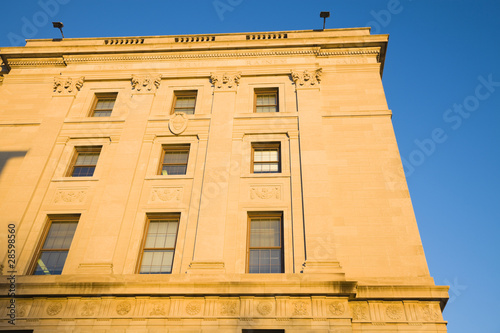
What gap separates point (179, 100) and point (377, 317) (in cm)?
1388

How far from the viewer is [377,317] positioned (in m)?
13.1

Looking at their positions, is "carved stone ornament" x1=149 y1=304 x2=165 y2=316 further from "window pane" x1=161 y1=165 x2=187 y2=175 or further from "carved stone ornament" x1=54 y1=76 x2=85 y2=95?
"carved stone ornament" x1=54 y1=76 x2=85 y2=95

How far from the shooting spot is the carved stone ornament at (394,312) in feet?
42.7

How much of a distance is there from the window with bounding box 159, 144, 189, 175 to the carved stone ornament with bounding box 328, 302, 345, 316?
27.8ft

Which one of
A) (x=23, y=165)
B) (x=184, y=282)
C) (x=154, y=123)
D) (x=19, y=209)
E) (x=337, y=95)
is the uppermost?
(x=337, y=95)

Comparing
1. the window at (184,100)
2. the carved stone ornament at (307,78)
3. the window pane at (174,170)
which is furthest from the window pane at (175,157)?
the carved stone ornament at (307,78)

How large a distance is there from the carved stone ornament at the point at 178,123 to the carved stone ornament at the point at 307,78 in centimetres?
572

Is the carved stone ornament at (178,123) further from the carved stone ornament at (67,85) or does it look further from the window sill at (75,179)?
the carved stone ornament at (67,85)

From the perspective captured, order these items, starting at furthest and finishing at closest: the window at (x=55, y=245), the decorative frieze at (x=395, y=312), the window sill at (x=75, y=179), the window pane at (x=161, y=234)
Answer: the window sill at (x=75, y=179), the window pane at (x=161, y=234), the window at (x=55, y=245), the decorative frieze at (x=395, y=312)

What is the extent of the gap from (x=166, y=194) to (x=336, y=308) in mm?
7959

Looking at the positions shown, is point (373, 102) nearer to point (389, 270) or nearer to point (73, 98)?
point (389, 270)

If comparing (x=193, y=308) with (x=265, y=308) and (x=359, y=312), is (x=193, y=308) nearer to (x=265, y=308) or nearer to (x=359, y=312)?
(x=265, y=308)

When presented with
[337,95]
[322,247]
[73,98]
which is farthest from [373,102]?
[73,98]

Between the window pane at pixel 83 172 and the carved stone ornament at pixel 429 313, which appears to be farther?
the window pane at pixel 83 172
